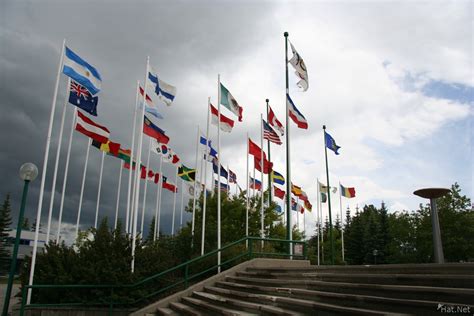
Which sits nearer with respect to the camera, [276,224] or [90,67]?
[90,67]

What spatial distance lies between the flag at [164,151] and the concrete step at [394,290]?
1304cm

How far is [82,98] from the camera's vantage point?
15195 mm

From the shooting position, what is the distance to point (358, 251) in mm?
61250

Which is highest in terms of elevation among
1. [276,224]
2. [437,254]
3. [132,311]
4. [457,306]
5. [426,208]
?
[426,208]

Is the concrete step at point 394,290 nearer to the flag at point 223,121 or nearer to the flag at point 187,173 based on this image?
the flag at point 223,121

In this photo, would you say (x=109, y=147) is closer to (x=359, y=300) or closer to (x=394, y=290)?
(x=359, y=300)

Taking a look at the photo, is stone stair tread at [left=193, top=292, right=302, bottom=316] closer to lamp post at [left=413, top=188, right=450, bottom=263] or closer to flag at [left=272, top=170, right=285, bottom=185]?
lamp post at [left=413, top=188, right=450, bottom=263]

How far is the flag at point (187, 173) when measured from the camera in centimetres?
2566

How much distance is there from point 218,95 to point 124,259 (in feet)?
31.3

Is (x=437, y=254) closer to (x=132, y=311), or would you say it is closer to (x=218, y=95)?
(x=132, y=311)

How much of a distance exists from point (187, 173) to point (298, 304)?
1849 cm

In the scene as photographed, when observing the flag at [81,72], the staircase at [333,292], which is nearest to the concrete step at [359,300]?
the staircase at [333,292]

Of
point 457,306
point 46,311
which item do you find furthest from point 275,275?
point 46,311

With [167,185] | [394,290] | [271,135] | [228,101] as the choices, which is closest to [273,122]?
[271,135]
